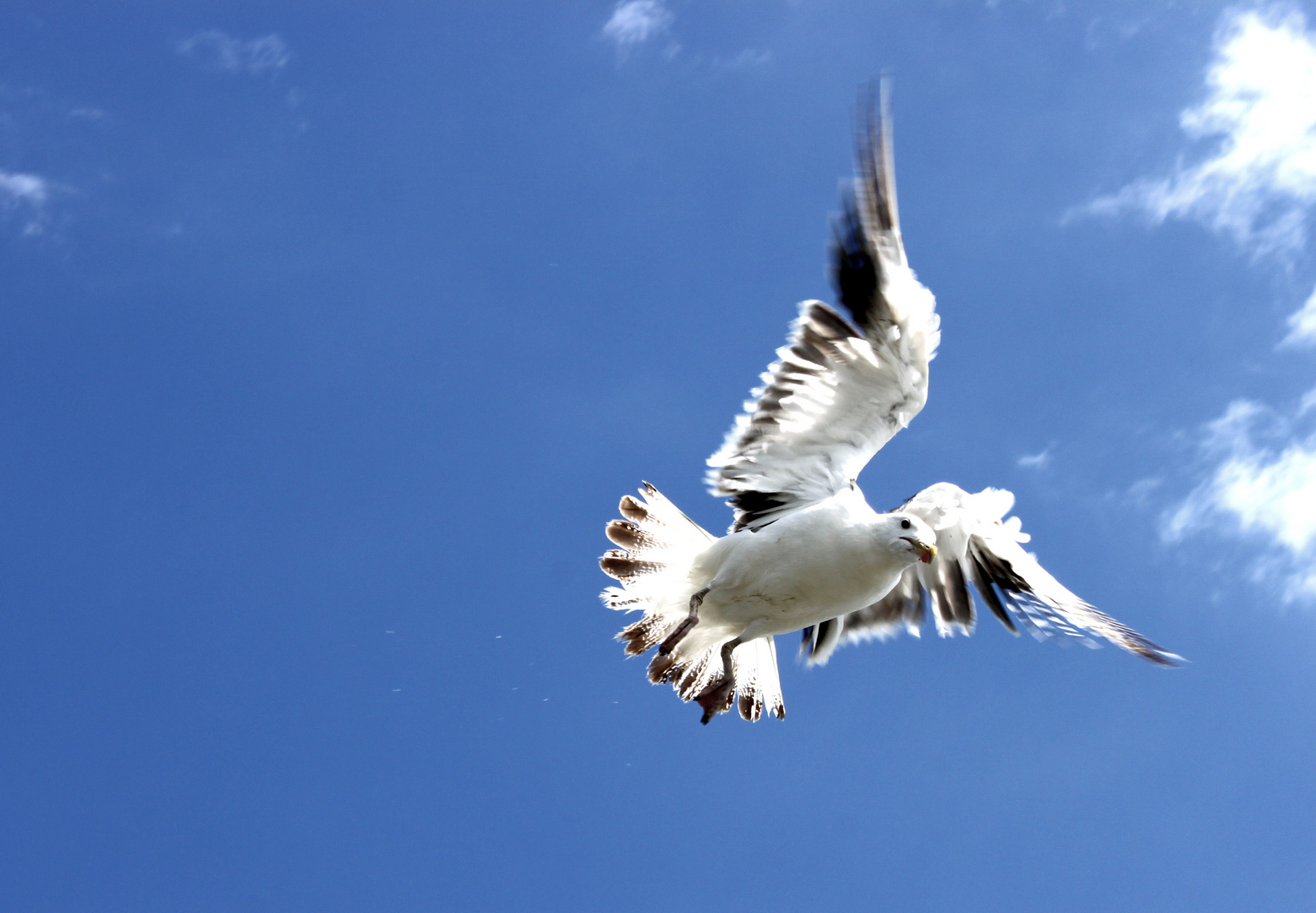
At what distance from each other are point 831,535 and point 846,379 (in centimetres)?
110

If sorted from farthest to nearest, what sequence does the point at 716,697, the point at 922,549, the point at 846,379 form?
the point at 716,697
the point at 846,379
the point at 922,549

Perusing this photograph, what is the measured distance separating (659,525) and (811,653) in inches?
75.2

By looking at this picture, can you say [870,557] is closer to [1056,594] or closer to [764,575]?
[764,575]

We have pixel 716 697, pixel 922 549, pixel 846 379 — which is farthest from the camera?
pixel 716 697

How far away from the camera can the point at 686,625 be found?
8688 mm

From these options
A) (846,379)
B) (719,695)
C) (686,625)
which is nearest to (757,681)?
(719,695)

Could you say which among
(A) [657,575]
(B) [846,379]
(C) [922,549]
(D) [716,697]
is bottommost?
(C) [922,549]

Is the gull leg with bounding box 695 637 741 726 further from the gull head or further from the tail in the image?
the gull head

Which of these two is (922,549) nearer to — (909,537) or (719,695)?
(909,537)

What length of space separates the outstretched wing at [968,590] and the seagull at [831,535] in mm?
13

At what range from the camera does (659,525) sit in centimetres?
886

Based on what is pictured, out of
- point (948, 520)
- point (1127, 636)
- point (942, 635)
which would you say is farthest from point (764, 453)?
point (1127, 636)

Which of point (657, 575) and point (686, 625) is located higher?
point (657, 575)

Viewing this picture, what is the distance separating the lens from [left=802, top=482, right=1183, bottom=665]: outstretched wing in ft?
29.8
